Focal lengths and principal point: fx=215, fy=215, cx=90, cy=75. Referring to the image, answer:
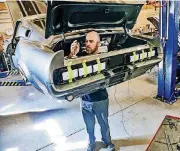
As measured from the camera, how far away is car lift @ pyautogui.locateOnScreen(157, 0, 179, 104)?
3.60 meters

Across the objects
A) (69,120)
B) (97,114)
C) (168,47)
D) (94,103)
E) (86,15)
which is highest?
(86,15)

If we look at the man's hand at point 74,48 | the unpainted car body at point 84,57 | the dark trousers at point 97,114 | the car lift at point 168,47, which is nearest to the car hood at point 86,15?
the unpainted car body at point 84,57

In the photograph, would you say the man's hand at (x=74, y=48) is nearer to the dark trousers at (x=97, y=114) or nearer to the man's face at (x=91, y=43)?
the man's face at (x=91, y=43)

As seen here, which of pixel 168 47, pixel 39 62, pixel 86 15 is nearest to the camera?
pixel 39 62

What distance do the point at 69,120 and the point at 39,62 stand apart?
1.86 m

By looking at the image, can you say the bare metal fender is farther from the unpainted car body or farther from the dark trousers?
the dark trousers

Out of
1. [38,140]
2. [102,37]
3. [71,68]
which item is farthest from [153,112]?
[71,68]

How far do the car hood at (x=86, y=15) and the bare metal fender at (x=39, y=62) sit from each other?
27 cm

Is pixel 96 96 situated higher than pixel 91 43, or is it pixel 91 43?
pixel 91 43

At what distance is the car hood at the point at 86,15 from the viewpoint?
6.97ft

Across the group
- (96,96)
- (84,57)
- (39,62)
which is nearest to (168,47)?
(96,96)

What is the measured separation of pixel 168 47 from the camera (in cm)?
378

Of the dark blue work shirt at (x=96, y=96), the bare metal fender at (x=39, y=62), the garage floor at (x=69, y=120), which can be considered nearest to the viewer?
the bare metal fender at (x=39, y=62)

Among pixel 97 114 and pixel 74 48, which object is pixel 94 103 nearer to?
pixel 97 114
